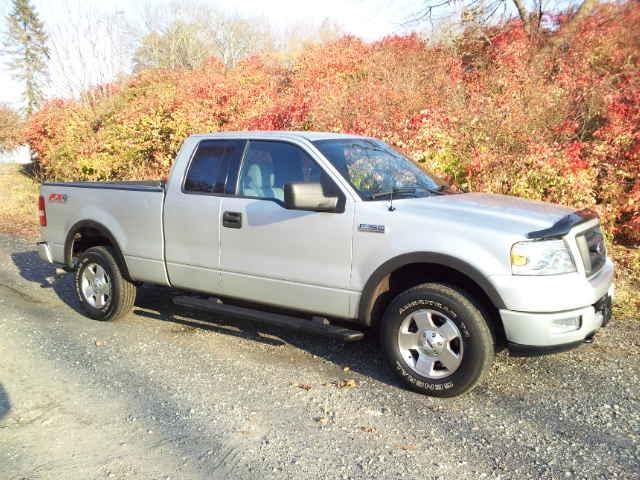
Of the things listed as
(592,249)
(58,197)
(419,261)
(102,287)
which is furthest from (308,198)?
(58,197)

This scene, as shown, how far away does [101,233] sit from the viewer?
609 centimetres

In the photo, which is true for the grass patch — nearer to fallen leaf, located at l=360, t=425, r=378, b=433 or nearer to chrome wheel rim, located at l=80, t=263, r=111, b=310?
chrome wheel rim, located at l=80, t=263, r=111, b=310

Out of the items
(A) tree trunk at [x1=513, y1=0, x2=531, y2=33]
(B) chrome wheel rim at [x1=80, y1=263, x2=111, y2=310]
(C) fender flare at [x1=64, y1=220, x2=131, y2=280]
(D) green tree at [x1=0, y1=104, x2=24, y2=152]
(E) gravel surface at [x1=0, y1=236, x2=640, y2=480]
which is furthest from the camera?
(D) green tree at [x1=0, y1=104, x2=24, y2=152]

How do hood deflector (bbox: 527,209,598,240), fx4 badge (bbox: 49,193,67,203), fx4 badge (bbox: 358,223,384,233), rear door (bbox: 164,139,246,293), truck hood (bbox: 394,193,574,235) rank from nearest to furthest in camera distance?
hood deflector (bbox: 527,209,598,240), truck hood (bbox: 394,193,574,235), fx4 badge (bbox: 358,223,384,233), rear door (bbox: 164,139,246,293), fx4 badge (bbox: 49,193,67,203)

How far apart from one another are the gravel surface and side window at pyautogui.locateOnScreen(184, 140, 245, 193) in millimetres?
1433

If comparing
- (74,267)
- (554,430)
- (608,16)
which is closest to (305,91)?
(608,16)

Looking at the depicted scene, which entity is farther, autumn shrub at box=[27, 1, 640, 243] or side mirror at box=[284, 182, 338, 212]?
autumn shrub at box=[27, 1, 640, 243]

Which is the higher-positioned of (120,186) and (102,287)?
(120,186)

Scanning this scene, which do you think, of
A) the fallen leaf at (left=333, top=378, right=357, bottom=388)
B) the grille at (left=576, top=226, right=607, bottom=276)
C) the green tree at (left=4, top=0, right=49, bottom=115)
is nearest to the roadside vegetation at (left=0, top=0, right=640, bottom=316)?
the grille at (left=576, top=226, right=607, bottom=276)

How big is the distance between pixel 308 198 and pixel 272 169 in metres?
0.82

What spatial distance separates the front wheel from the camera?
4.02 meters

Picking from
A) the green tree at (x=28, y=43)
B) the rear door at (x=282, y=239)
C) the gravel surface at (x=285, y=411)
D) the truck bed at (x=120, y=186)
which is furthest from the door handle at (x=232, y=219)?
the green tree at (x=28, y=43)

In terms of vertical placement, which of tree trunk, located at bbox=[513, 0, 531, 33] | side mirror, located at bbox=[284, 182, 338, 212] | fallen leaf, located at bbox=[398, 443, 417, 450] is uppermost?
tree trunk, located at bbox=[513, 0, 531, 33]

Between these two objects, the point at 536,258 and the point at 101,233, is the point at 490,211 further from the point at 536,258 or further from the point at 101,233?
the point at 101,233
